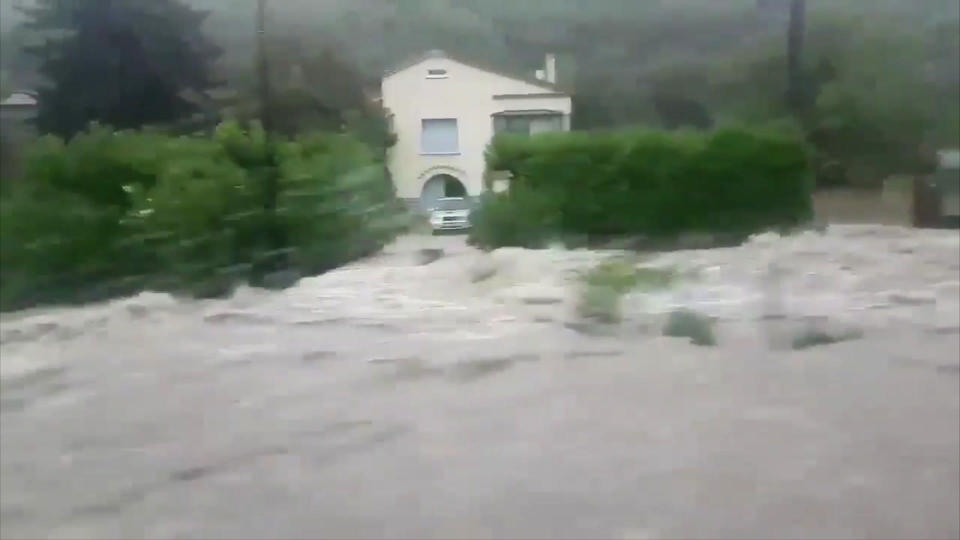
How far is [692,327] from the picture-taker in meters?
0.95

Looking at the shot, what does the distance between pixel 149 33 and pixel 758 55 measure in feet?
2.07

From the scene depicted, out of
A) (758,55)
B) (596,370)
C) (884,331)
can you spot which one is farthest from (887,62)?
(596,370)

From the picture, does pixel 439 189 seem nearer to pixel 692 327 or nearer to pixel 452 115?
pixel 452 115

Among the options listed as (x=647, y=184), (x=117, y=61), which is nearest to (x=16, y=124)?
(x=117, y=61)

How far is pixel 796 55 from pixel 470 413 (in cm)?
51

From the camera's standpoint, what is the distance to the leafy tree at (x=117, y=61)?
2.99ft

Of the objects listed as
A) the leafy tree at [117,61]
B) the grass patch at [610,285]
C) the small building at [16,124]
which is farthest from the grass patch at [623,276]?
the small building at [16,124]

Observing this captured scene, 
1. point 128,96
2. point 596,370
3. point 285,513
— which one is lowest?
point 285,513

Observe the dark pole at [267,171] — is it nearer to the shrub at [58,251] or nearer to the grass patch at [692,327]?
the shrub at [58,251]

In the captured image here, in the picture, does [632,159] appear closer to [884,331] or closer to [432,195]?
[432,195]

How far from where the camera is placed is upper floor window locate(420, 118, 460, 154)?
94 cm

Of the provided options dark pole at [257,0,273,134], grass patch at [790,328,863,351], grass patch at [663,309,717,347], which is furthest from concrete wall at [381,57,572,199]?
grass patch at [790,328,863,351]

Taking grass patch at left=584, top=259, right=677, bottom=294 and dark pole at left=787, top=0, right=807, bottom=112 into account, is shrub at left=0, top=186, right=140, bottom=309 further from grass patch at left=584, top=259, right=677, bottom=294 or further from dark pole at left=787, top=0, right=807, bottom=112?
dark pole at left=787, top=0, right=807, bottom=112

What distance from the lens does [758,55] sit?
0.95 metres
